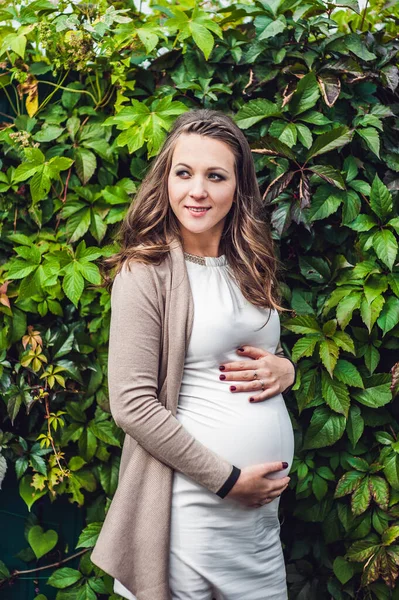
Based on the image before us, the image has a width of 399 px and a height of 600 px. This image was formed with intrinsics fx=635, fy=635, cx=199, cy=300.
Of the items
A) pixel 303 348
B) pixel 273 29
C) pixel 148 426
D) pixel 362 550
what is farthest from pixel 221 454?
pixel 273 29

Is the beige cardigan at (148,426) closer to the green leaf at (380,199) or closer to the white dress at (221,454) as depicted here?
the white dress at (221,454)

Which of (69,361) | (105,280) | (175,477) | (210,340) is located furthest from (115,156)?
(175,477)

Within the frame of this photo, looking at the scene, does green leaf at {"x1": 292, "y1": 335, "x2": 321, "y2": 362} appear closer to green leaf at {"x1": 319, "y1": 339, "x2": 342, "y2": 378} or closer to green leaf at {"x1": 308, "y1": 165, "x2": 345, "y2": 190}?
green leaf at {"x1": 319, "y1": 339, "x2": 342, "y2": 378}

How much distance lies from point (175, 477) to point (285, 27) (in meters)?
1.29

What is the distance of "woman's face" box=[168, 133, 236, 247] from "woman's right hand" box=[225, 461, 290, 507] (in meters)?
0.56

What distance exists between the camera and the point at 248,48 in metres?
1.95

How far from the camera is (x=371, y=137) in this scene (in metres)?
1.80

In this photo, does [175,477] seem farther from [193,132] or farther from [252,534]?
[193,132]

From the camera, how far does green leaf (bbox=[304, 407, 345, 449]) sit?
184 centimetres

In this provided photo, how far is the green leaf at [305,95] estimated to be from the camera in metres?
1.82

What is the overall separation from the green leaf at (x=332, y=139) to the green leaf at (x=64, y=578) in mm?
1486

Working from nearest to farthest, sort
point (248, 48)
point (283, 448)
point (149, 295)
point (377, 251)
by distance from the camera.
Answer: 1. point (149, 295)
2. point (283, 448)
3. point (377, 251)
4. point (248, 48)

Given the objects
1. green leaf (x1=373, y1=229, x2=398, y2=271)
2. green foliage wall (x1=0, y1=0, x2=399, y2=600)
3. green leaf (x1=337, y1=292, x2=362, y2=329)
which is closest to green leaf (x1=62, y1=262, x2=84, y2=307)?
green foliage wall (x1=0, y1=0, x2=399, y2=600)

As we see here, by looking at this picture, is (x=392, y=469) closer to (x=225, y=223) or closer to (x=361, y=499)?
(x=361, y=499)
